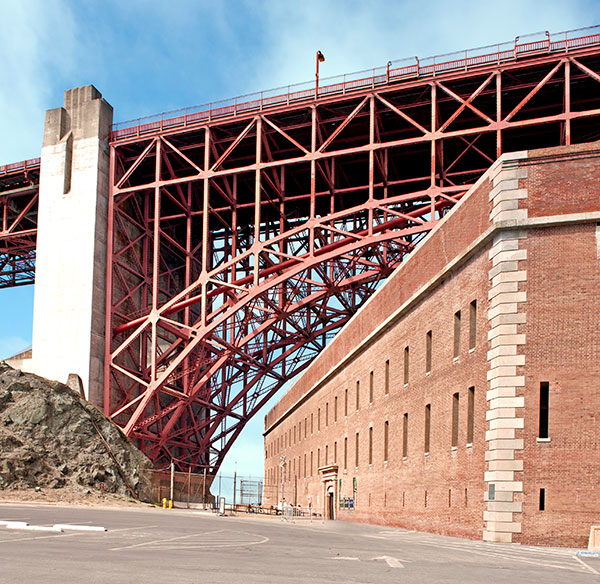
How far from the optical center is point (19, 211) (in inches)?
2596

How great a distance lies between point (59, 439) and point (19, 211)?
23.8 meters

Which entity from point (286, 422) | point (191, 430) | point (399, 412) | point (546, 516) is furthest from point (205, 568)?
point (286, 422)

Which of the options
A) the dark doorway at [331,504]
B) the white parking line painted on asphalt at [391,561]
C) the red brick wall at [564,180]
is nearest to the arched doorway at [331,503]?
the dark doorway at [331,504]

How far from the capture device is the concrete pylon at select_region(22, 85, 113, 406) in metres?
54.5

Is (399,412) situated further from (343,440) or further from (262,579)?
(262,579)

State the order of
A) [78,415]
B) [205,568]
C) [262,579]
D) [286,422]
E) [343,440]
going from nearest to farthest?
1. [262,579]
2. [205,568]
3. [343,440]
4. [78,415]
5. [286,422]

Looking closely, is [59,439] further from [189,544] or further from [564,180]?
[564,180]

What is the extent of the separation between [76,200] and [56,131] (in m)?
5.44

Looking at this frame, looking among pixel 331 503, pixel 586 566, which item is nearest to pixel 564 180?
pixel 586 566

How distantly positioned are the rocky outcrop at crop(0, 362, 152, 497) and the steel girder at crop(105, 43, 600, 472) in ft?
10.5

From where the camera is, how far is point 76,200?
5681 cm

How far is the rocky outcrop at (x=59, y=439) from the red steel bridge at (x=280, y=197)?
2.97 metres

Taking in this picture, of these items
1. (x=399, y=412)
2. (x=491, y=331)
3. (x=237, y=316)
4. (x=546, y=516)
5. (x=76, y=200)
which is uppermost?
(x=76, y=200)

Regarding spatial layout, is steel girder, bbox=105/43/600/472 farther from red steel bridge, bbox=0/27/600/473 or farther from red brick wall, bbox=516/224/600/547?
red brick wall, bbox=516/224/600/547
